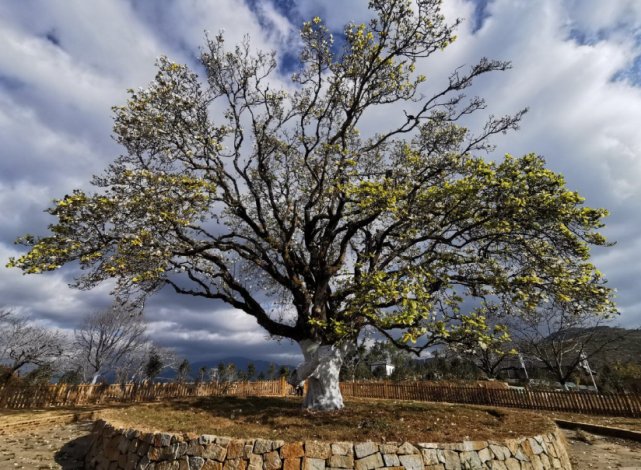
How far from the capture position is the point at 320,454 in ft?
26.9

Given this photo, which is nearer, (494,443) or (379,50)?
(494,443)

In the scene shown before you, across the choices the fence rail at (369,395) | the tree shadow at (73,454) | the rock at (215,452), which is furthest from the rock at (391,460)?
the fence rail at (369,395)

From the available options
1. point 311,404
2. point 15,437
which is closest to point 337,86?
point 311,404

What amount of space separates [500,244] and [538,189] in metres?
3.27

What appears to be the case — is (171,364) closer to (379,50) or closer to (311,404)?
(311,404)

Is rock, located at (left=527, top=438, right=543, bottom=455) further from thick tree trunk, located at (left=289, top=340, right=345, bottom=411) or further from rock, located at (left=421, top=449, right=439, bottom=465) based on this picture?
thick tree trunk, located at (left=289, top=340, right=345, bottom=411)

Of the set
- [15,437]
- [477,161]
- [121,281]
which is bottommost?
[15,437]

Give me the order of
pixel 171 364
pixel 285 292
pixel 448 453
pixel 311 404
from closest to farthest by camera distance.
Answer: pixel 448 453 < pixel 311 404 < pixel 285 292 < pixel 171 364

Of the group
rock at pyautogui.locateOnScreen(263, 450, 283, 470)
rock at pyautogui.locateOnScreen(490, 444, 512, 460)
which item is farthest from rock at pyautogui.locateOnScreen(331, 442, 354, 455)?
rock at pyautogui.locateOnScreen(490, 444, 512, 460)

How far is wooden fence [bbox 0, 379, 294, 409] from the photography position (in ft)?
69.1

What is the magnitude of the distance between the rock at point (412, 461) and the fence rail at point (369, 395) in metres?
18.2

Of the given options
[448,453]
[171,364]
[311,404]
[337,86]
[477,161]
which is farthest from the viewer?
[171,364]

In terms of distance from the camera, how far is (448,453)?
327 inches

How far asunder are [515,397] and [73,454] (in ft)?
82.6
